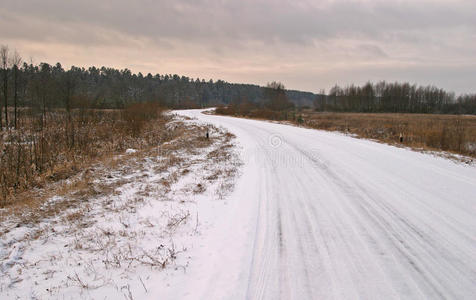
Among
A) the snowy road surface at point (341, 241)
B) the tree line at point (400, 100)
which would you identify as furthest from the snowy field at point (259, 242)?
the tree line at point (400, 100)

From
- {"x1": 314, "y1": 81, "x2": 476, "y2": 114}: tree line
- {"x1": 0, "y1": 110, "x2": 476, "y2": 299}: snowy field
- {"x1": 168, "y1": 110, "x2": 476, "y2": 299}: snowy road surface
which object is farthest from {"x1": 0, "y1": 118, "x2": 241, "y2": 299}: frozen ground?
{"x1": 314, "y1": 81, "x2": 476, "y2": 114}: tree line

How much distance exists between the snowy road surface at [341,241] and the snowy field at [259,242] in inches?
0.7

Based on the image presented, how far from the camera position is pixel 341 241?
3.71 metres

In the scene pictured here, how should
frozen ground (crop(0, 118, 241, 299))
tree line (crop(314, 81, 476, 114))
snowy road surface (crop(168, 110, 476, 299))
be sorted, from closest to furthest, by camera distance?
snowy road surface (crop(168, 110, 476, 299)), frozen ground (crop(0, 118, 241, 299)), tree line (crop(314, 81, 476, 114))

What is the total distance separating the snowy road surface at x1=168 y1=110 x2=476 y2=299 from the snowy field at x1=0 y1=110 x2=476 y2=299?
18 mm

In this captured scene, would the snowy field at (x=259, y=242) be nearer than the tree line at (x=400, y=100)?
Yes

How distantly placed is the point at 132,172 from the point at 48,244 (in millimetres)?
4602

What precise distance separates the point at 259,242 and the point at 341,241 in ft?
4.10

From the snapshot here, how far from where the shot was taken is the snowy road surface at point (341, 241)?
279 centimetres

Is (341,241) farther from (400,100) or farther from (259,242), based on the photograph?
(400,100)

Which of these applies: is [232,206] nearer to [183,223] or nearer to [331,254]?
[183,223]

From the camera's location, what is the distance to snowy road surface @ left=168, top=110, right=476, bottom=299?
279cm

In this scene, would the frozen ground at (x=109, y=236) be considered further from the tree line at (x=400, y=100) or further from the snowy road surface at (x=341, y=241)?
the tree line at (x=400, y=100)

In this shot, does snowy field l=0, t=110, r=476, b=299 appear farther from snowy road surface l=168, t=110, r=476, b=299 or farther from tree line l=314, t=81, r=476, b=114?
tree line l=314, t=81, r=476, b=114
